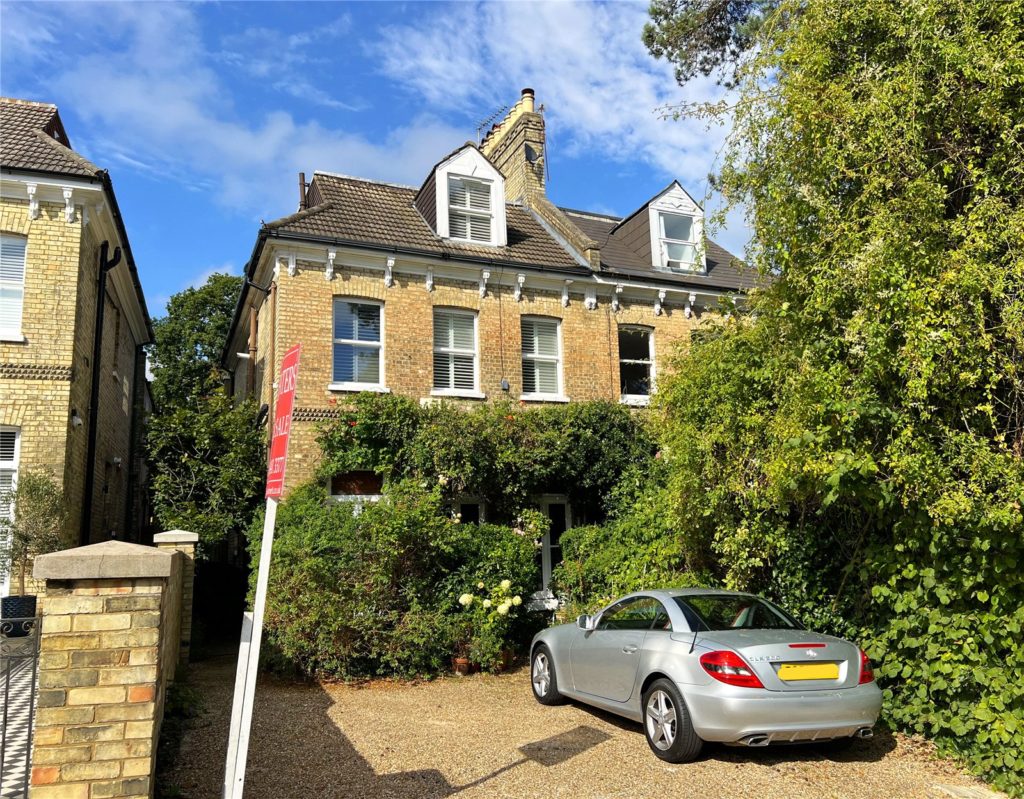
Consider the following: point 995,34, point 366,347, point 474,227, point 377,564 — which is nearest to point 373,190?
point 474,227

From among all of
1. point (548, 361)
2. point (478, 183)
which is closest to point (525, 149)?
point (478, 183)

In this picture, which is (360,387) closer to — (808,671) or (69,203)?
(69,203)

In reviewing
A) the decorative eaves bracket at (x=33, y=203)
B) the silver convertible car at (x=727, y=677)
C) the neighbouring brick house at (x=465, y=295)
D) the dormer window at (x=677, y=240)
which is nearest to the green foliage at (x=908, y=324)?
the silver convertible car at (x=727, y=677)

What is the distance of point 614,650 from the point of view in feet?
24.1

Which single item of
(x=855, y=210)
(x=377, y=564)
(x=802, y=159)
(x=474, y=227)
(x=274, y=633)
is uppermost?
(x=474, y=227)

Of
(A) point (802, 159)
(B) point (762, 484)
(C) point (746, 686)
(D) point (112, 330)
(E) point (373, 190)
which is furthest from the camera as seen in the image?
(E) point (373, 190)

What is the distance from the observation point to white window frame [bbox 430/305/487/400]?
14945mm

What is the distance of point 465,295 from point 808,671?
424 inches

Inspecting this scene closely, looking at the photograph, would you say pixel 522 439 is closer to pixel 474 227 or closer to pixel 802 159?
pixel 474 227

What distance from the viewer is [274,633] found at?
1006 cm

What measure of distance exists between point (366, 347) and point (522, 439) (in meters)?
3.52

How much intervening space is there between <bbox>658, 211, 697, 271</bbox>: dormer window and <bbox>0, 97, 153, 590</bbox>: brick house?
11.8m

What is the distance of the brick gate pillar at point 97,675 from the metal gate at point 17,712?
8.8 inches

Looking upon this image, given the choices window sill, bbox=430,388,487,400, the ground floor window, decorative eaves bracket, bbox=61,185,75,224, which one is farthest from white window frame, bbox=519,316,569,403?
decorative eaves bracket, bbox=61,185,75,224
